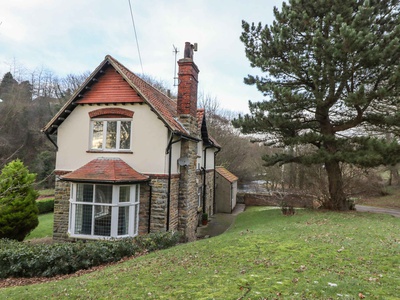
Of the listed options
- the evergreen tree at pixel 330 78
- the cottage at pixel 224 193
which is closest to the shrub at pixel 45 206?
the cottage at pixel 224 193

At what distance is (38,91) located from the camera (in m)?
40.1

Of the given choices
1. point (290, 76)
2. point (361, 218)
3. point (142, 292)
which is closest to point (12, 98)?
point (290, 76)

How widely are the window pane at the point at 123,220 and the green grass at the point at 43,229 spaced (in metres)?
7.29

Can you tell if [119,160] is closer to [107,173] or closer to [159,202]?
[107,173]

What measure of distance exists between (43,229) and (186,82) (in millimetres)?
13270

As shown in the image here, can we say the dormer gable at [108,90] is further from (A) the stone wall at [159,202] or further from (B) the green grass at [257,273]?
(B) the green grass at [257,273]

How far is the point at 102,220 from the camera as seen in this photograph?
1088 centimetres

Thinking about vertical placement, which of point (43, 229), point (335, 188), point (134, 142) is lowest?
point (43, 229)

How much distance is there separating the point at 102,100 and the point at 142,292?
346 inches

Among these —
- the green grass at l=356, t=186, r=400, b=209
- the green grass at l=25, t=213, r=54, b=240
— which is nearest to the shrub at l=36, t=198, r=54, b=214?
the green grass at l=25, t=213, r=54, b=240

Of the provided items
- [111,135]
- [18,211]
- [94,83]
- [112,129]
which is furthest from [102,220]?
[94,83]

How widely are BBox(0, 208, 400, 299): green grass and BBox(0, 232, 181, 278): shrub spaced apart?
58.2 inches

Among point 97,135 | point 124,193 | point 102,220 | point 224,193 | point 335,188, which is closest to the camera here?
point 102,220

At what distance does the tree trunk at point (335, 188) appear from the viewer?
1480 cm
